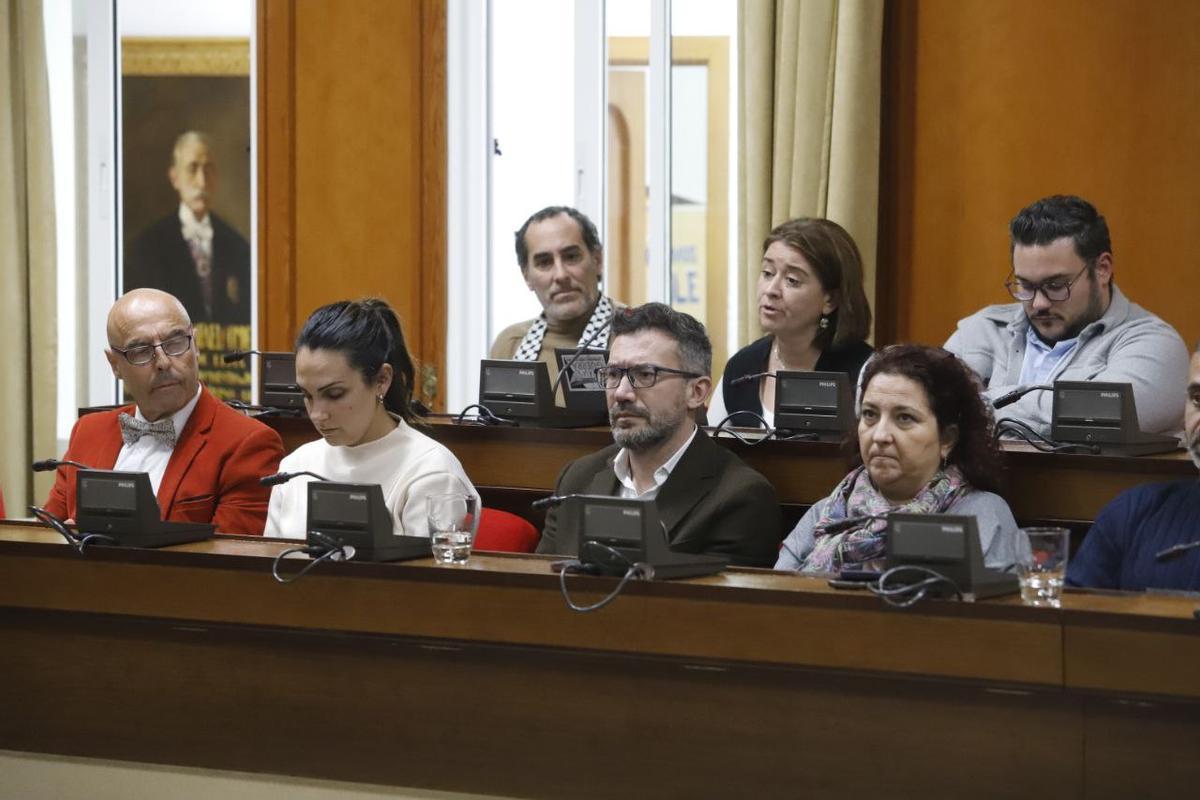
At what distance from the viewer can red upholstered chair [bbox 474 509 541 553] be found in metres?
3.27

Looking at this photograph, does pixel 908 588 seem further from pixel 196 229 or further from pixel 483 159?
pixel 196 229

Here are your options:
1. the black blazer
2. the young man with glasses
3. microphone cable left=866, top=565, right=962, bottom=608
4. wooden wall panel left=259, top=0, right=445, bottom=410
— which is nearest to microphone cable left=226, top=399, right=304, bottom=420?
the young man with glasses

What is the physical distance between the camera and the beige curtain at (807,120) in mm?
4855

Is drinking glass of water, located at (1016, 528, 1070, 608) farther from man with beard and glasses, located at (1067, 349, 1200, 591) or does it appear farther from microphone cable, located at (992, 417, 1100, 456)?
microphone cable, located at (992, 417, 1100, 456)

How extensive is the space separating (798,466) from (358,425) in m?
0.90

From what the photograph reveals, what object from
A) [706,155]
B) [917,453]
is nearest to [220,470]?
[917,453]

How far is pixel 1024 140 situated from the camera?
4.85 m

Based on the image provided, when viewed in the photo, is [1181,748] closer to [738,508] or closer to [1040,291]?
[738,508]

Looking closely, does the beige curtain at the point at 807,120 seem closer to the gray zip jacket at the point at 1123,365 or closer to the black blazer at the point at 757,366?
the black blazer at the point at 757,366

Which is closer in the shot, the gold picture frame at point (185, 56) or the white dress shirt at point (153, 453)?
the white dress shirt at point (153, 453)

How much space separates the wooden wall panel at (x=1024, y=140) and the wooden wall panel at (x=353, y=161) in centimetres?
165

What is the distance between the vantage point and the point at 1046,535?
227 centimetres

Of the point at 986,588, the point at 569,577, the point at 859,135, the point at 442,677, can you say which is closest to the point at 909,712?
the point at 986,588

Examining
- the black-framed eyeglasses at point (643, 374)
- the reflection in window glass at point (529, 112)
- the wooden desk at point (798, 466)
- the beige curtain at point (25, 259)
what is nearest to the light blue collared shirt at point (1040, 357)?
the wooden desk at point (798, 466)
